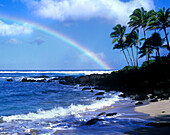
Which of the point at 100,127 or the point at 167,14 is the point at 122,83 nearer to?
the point at 167,14

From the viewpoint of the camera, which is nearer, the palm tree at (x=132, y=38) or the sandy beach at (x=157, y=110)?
the sandy beach at (x=157, y=110)

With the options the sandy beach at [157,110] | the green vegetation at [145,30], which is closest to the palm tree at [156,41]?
the green vegetation at [145,30]

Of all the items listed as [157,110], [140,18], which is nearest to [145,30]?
[140,18]

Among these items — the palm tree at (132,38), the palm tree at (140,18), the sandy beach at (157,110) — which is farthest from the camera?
the palm tree at (132,38)

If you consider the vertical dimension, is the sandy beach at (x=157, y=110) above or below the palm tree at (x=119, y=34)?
below

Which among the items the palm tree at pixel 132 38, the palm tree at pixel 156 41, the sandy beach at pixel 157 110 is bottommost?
the sandy beach at pixel 157 110

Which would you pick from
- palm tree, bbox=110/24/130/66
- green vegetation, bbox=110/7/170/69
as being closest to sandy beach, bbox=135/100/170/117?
green vegetation, bbox=110/7/170/69

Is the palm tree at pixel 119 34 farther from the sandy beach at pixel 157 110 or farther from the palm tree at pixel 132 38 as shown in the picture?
the sandy beach at pixel 157 110

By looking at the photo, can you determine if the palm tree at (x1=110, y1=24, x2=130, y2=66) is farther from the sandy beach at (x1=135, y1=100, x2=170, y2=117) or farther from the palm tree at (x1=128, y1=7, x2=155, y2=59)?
the sandy beach at (x1=135, y1=100, x2=170, y2=117)

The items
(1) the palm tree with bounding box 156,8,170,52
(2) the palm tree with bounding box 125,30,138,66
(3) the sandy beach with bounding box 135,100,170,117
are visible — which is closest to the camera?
(3) the sandy beach with bounding box 135,100,170,117

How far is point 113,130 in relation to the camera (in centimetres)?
715

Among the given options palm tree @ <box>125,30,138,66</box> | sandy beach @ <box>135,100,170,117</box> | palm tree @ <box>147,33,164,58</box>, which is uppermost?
palm tree @ <box>125,30,138,66</box>

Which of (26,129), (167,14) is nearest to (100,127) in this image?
(26,129)

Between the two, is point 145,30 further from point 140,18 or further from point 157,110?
point 157,110
